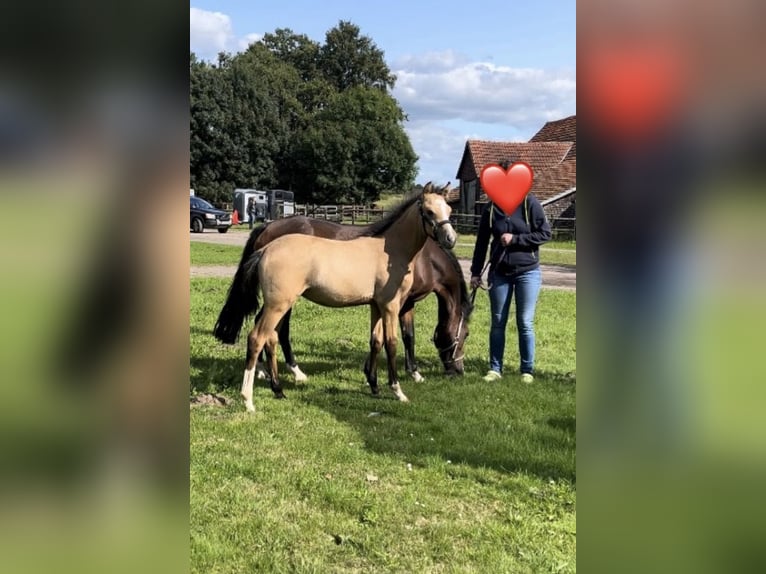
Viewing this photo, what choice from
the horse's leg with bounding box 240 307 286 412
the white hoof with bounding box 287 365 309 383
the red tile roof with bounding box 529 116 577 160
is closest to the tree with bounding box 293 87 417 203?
the red tile roof with bounding box 529 116 577 160

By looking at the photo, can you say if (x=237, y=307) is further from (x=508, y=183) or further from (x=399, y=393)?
(x=508, y=183)

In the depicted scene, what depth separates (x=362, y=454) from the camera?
178 inches

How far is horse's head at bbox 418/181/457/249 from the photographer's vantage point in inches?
225

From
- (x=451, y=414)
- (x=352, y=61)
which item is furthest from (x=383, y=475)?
(x=352, y=61)

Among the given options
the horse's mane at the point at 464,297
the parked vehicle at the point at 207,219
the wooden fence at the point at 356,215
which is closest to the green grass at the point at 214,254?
the parked vehicle at the point at 207,219

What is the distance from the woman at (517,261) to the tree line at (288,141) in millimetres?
43686

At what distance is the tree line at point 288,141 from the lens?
4928 centimetres

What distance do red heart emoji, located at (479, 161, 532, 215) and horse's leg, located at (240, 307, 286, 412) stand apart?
8.34 ft

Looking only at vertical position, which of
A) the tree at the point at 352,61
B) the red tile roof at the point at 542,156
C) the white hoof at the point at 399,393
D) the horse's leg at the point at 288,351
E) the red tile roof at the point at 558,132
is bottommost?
the white hoof at the point at 399,393

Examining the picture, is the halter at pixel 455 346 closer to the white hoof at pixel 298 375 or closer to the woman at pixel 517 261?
the woman at pixel 517 261

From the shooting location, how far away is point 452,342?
22.9 feet
